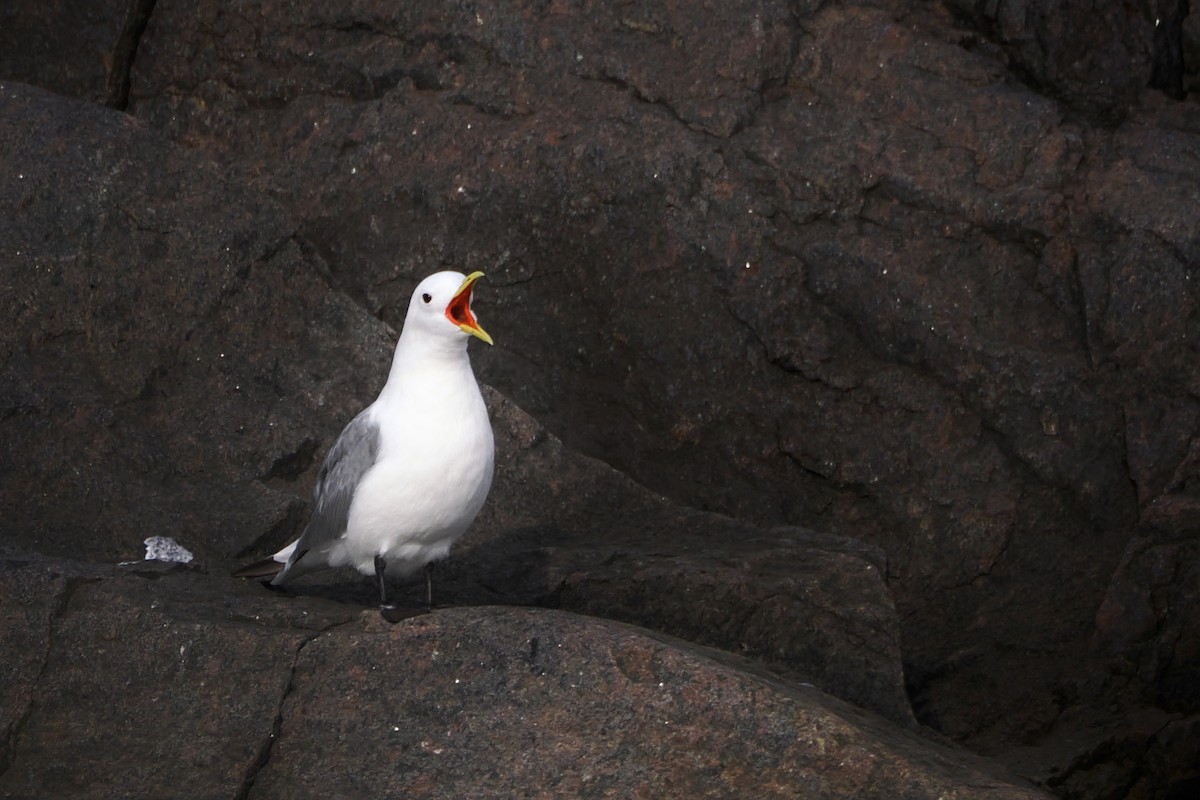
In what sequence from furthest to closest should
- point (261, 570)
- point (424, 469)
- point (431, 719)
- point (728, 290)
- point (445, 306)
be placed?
point (728, 290), point (261, 570), point (445, 306), point (424, 469), point (431, 719)

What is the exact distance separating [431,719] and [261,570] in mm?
1479

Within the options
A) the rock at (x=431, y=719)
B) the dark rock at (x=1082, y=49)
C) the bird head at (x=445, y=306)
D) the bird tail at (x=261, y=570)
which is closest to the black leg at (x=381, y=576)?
the bird tail at (x=261, y=570)

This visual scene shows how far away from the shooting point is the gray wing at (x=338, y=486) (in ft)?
20.2

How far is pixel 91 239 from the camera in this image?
7160mm

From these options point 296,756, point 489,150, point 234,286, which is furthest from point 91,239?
point 296,756

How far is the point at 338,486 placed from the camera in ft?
20.4

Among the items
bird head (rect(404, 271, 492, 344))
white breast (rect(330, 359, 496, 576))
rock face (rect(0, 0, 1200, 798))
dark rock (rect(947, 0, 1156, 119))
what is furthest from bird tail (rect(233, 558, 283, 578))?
dark rock (rect(947, 0, 1156, 119))

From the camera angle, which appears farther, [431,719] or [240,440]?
[240,440]

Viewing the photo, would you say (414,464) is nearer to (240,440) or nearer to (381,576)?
(381,576)

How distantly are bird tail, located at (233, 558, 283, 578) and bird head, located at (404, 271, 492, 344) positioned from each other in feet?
3.48

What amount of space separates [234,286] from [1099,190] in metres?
4.07

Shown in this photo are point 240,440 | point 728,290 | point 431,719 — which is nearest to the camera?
point 431,719

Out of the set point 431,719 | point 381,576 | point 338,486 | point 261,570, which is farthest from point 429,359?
point 431,719

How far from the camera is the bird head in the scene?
6.13 m
